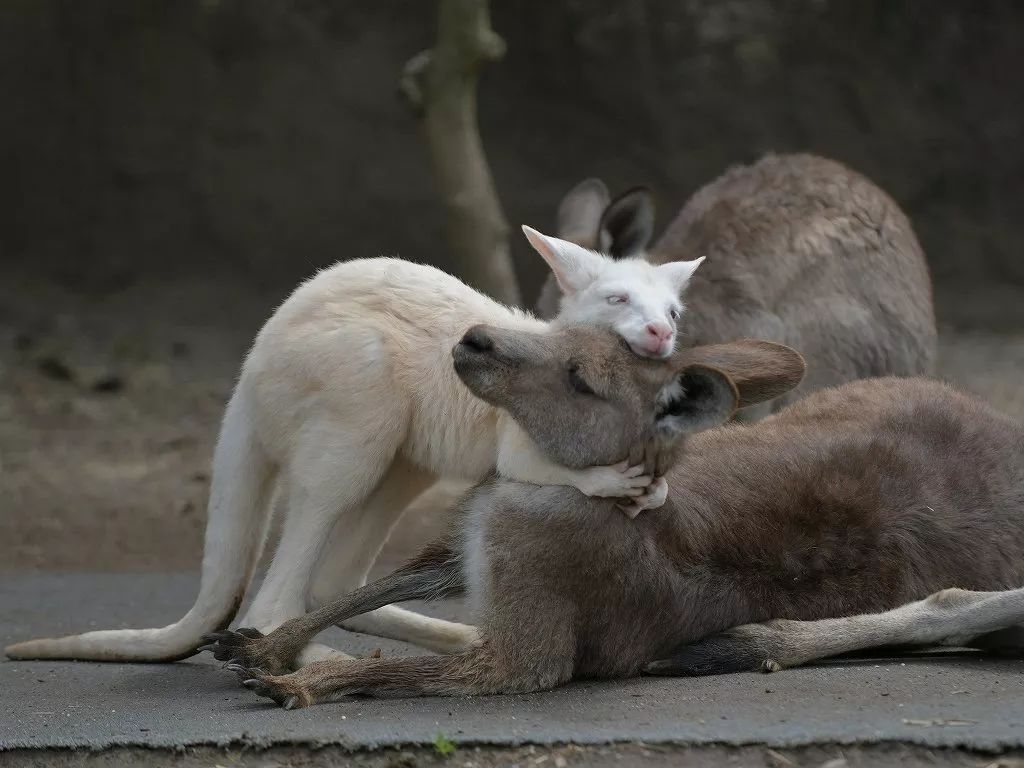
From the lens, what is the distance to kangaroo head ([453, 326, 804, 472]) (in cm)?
397

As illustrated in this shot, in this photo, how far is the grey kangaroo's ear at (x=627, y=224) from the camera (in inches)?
270

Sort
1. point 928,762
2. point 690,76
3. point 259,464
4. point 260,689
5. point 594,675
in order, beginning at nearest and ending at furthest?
point 928,762
point 260,689
point 594,675
point 259,464
point 690,76

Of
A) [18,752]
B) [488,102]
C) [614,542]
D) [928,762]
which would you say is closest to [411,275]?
[614,542]

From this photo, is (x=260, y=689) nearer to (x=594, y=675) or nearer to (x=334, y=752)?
(x=334, y=752)

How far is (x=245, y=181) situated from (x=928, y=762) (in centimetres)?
859

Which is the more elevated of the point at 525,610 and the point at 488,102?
the point at 488,102

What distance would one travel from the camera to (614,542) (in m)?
4.00

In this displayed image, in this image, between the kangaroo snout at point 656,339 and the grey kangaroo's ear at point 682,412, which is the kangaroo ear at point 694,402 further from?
the kangaroo snout at point 656,339

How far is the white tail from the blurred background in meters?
6.16

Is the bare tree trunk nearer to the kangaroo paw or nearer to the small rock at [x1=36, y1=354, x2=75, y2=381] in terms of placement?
the small rock at [x1=36, y1=354, x2=75, y2=381]

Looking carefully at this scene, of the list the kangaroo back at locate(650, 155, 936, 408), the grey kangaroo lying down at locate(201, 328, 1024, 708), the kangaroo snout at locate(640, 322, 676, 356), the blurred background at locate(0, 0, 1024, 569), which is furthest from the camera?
the blurred background at locate(0, 0, 1024, 569)

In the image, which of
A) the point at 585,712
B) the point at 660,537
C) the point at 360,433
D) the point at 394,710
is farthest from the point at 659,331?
the point at 394,710

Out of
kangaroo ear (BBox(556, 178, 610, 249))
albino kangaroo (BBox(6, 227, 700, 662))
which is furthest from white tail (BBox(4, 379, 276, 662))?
kangaroo ear (BBox(556, 178, 610, 249))

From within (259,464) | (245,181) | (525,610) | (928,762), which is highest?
(245,181)
